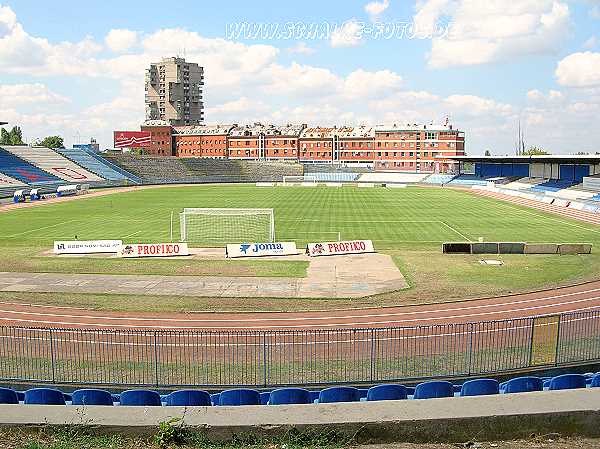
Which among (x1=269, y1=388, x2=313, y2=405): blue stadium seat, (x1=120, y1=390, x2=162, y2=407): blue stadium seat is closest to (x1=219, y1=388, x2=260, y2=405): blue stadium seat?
(x1=269, y1=388, x2=313, y2=405): blue stadium seat

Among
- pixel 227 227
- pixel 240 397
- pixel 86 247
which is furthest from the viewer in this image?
pixel 227 227

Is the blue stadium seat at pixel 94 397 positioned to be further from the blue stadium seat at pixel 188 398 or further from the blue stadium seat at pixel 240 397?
the blue stadium seat at pixel 240 397

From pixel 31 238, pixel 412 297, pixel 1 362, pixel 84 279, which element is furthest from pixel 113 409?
pixel 31 238

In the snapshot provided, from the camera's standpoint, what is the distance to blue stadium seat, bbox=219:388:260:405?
13.6m

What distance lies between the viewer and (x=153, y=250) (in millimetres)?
39844

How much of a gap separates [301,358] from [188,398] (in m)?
6.23

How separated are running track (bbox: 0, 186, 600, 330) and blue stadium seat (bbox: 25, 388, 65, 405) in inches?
391

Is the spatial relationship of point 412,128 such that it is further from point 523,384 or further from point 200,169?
point 523,384

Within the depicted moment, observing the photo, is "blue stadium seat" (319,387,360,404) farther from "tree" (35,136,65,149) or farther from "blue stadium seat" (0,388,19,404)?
"tree" (35,136,65,149)

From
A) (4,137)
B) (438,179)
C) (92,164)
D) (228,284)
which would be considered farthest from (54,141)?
(228,284)

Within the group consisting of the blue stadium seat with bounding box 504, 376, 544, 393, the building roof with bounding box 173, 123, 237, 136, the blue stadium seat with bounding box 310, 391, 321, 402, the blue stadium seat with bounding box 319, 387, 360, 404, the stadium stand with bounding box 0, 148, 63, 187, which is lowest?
the blue stadium seat with bounding box 310, 391, 321, 402

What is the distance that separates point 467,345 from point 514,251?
75.7ft

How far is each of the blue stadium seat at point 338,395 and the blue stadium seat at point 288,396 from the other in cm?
37

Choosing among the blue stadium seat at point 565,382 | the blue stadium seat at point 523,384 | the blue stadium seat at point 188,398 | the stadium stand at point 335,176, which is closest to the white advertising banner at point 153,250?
the blue stadium seat at point 188,398
